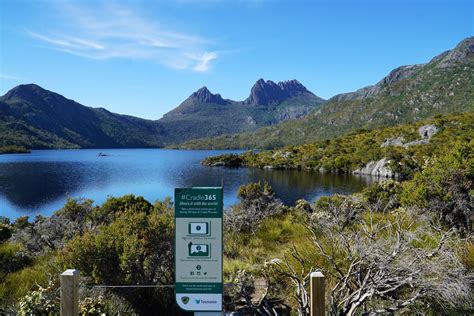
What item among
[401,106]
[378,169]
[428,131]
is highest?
[401,106]

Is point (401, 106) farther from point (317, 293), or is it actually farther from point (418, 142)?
point (317, 293)

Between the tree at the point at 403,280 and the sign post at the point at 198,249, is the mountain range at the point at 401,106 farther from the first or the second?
the sign post at the point at 198,249

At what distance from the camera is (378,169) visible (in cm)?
5428

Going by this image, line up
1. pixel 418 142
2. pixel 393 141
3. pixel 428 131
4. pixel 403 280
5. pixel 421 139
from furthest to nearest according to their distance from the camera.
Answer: pixel 393 141 < pixel 428 131 < pixel 421 139 < pixel 418 142 < pixel 403 280

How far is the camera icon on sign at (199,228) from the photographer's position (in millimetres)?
3330

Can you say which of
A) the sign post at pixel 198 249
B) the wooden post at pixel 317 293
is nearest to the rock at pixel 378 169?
the wooden post at pixel 317 293

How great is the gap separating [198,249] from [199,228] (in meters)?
0.21

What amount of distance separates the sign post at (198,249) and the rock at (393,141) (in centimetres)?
6434

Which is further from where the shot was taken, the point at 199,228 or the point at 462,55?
the point at 462,55

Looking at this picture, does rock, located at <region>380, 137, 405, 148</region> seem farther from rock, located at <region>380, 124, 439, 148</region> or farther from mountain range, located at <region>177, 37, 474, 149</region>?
mountain range, located at <region>177, 37, 474, 149</region>

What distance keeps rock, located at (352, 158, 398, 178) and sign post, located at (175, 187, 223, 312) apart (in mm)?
52161

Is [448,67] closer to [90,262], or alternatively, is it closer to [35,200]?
[35,200]

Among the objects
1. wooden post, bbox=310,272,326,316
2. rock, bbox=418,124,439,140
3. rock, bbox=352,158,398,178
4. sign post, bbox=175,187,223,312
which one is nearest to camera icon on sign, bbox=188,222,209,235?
sign post, bbox=175,187,223,312

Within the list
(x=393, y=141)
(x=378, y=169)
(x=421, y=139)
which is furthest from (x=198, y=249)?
(x=393, y=141)
